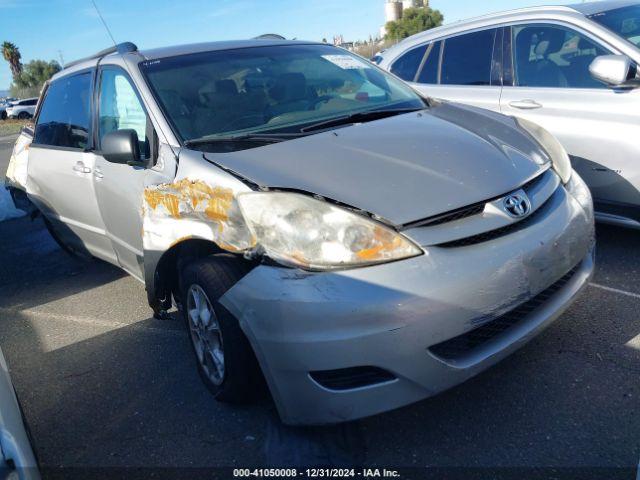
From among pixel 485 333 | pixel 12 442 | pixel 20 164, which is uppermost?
pixel 20 164

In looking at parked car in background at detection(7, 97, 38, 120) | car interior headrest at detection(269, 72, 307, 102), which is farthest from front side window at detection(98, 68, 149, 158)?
parked car in background at detection(7, 97, 38, 120)

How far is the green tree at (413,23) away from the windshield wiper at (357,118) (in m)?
54.3

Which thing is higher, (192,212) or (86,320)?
(192,212)

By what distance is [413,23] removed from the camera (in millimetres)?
56094

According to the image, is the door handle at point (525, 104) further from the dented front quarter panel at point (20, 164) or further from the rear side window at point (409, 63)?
the dented front quarter panel at point (20, 164)

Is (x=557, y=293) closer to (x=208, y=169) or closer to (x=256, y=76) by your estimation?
(x=208, y=169)

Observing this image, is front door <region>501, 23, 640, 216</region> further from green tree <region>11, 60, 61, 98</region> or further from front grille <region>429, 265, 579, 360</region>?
green tree <region>11, 60, 61, 98</region>

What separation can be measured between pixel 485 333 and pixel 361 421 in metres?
0.70

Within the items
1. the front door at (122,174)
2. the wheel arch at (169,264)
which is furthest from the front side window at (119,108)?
the wheel arch at (169,264)

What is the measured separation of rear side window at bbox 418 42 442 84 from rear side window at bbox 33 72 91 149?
2832 mm

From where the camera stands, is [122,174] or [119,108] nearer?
[122,174]

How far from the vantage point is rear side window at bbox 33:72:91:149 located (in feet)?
13.5

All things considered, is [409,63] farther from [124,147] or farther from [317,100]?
[124,147]

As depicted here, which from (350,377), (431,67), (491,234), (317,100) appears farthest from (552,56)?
(350,377)
